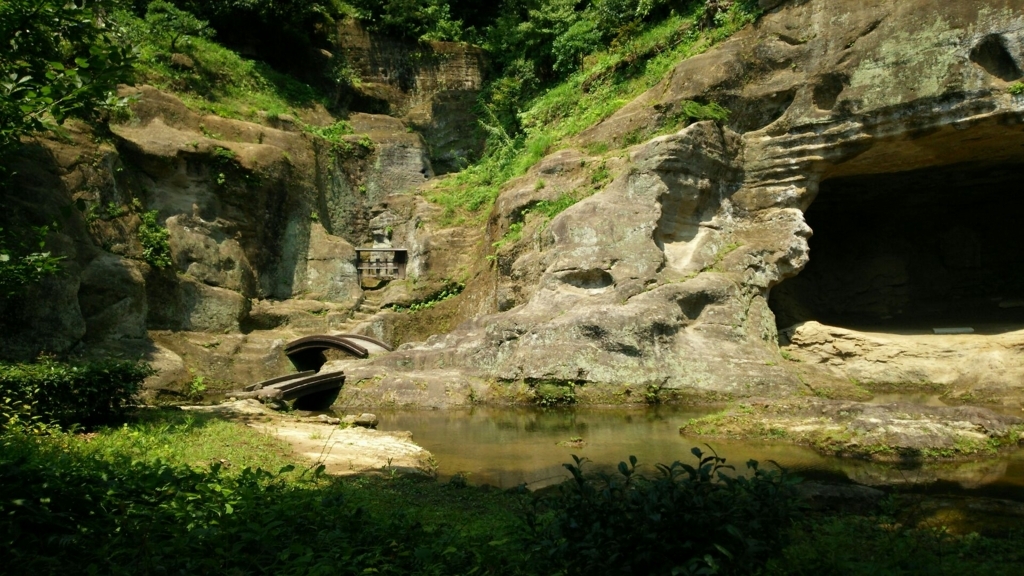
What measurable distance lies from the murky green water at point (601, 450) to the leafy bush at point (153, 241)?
822cm

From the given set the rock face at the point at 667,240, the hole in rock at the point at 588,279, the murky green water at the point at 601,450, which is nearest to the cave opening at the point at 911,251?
the rock face at the point at 667,240

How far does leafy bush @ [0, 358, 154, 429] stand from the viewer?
26.1ft

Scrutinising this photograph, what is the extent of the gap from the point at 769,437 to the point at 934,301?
14.0 m

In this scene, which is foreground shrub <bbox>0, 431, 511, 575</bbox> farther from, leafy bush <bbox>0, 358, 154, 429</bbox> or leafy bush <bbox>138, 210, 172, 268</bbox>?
leafy bush <bbox>138, 210, 172, 268</bbox>

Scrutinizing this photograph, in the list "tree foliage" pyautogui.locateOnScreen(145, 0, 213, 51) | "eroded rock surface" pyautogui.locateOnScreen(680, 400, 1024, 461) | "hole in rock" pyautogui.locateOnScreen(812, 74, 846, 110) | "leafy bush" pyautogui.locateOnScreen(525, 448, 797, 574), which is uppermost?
"tree foliage" pyautogui.locateOnScreen(145, 0, 213, 51)

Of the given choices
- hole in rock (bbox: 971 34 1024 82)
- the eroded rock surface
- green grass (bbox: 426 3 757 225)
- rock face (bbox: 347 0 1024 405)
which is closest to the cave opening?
rock face (bbox: 347 0 1024 405)

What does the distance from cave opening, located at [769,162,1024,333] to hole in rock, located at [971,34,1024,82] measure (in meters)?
4.33

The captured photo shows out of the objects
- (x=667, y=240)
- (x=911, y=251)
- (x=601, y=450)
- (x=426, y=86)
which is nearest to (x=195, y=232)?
(x=667, y=240)

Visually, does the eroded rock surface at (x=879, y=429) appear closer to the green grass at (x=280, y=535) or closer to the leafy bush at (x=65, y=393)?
the green grass at (x=280, y=535)

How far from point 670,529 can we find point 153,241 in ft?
57.7

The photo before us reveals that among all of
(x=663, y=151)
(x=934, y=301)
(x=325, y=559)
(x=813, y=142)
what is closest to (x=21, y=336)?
(x=325, y=559)

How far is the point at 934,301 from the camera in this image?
21.2 metres

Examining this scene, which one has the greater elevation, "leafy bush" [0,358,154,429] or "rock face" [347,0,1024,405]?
"rock face" [347,0,1024,405]

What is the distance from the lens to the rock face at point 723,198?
562 inches
